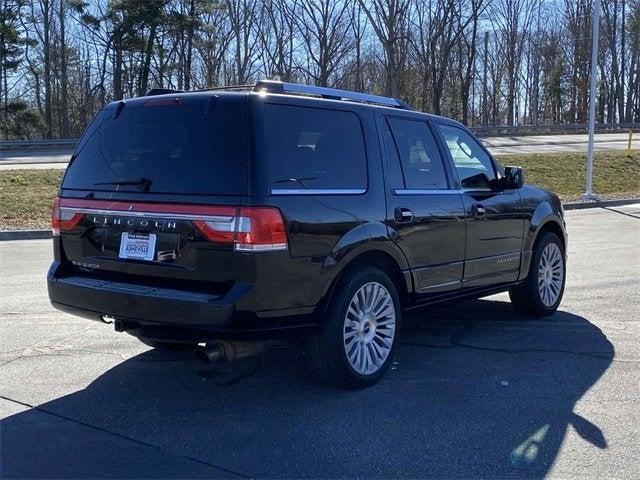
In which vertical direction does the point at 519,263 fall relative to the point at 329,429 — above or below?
above

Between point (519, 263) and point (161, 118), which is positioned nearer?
point (161, 118)

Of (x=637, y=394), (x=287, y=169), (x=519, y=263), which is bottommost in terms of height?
(x=637, y=394)

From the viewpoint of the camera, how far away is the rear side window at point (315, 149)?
14.4 ft

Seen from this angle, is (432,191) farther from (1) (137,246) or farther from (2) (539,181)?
(2) (539,181)

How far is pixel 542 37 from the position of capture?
198 ft

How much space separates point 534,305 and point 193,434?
3.92 m

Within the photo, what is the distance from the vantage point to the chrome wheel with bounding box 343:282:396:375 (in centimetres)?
482

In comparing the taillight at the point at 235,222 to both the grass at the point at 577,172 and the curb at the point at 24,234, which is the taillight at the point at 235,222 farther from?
the grass at the point at 577,172

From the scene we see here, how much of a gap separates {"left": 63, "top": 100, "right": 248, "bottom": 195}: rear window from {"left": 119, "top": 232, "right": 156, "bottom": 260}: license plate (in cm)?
29

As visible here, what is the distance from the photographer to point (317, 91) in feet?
16.6

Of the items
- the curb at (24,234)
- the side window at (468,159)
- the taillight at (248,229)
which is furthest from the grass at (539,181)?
the taillight at (248,229)

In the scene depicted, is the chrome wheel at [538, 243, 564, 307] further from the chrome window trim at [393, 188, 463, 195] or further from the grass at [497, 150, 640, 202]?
the grass at [497, 150, 640, 202]

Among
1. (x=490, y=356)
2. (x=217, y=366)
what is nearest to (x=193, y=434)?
(x=217, y=366)

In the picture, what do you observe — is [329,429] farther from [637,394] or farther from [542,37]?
[542,37]
